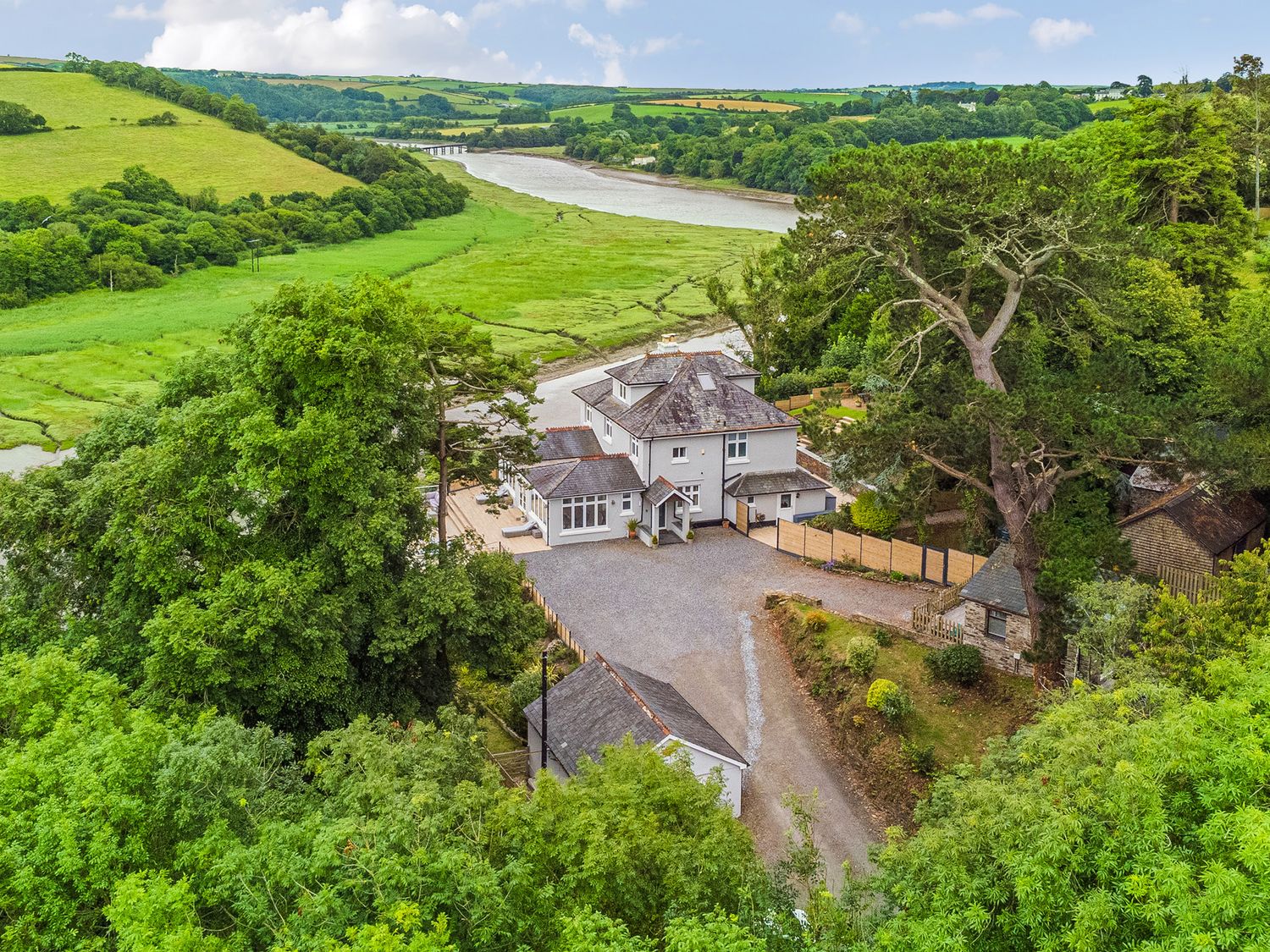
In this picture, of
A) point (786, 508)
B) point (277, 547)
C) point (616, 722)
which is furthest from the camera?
point (786, 508)

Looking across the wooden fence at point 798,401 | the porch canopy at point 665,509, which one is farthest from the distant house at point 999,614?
the wooden fence at point 798,401

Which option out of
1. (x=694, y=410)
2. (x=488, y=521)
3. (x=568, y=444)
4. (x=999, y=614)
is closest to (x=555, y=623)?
(x=488, y=521)

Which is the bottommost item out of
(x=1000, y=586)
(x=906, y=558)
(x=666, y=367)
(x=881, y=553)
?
(x=881, y=553)

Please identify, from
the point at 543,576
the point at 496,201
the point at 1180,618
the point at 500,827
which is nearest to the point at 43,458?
the point at 543,576

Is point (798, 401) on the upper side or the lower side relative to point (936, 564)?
lower

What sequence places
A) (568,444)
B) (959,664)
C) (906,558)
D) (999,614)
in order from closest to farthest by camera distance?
(959,664) → (999,614) → (906,558) → (568,444)

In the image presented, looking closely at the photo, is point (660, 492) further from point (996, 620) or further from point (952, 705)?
point (952, 705)

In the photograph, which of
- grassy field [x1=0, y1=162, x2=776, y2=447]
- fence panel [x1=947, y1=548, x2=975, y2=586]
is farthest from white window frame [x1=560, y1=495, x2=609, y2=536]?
fence panel [x1=947, y1=548, x2=975, y2=586]
